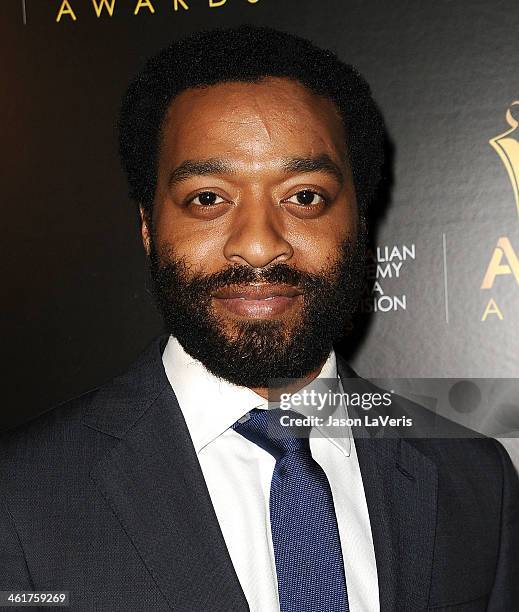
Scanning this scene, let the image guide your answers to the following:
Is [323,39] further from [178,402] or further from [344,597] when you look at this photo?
[344,597]

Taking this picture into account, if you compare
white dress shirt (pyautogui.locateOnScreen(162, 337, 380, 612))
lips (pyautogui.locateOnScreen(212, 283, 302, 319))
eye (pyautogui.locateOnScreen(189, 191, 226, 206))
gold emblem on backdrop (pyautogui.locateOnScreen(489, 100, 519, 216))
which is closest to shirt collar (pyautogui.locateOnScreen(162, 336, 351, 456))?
white dress shirt (pyautogui.locateOnScreen(162, 337, 380, 612))

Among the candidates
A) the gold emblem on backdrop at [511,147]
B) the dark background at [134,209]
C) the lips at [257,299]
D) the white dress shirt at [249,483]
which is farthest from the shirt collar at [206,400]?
the gold emblem on backdrop at [511,147]

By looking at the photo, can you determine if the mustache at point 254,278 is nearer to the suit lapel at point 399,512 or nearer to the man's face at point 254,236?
the man's face at point 254,236

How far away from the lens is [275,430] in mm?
1159

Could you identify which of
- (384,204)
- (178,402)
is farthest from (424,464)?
(384,204)

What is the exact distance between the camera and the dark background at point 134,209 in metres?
1.54

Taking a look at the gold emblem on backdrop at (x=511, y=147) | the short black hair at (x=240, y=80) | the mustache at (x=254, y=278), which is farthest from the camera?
the gold emblem on backdrop at (x=511, y=147)

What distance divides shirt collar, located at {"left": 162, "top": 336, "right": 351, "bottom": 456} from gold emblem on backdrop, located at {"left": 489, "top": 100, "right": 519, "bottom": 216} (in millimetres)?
611

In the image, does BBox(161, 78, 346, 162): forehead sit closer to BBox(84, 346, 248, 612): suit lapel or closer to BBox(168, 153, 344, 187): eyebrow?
BBox(168, 153, 344, 187): eyebrow

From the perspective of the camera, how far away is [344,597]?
1072mm

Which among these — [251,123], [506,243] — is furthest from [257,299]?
[506,243]

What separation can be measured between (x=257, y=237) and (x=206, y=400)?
0.80 ft

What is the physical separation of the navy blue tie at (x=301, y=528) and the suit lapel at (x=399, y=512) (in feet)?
0.30

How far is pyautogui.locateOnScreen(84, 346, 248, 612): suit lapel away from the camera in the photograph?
1031mm
